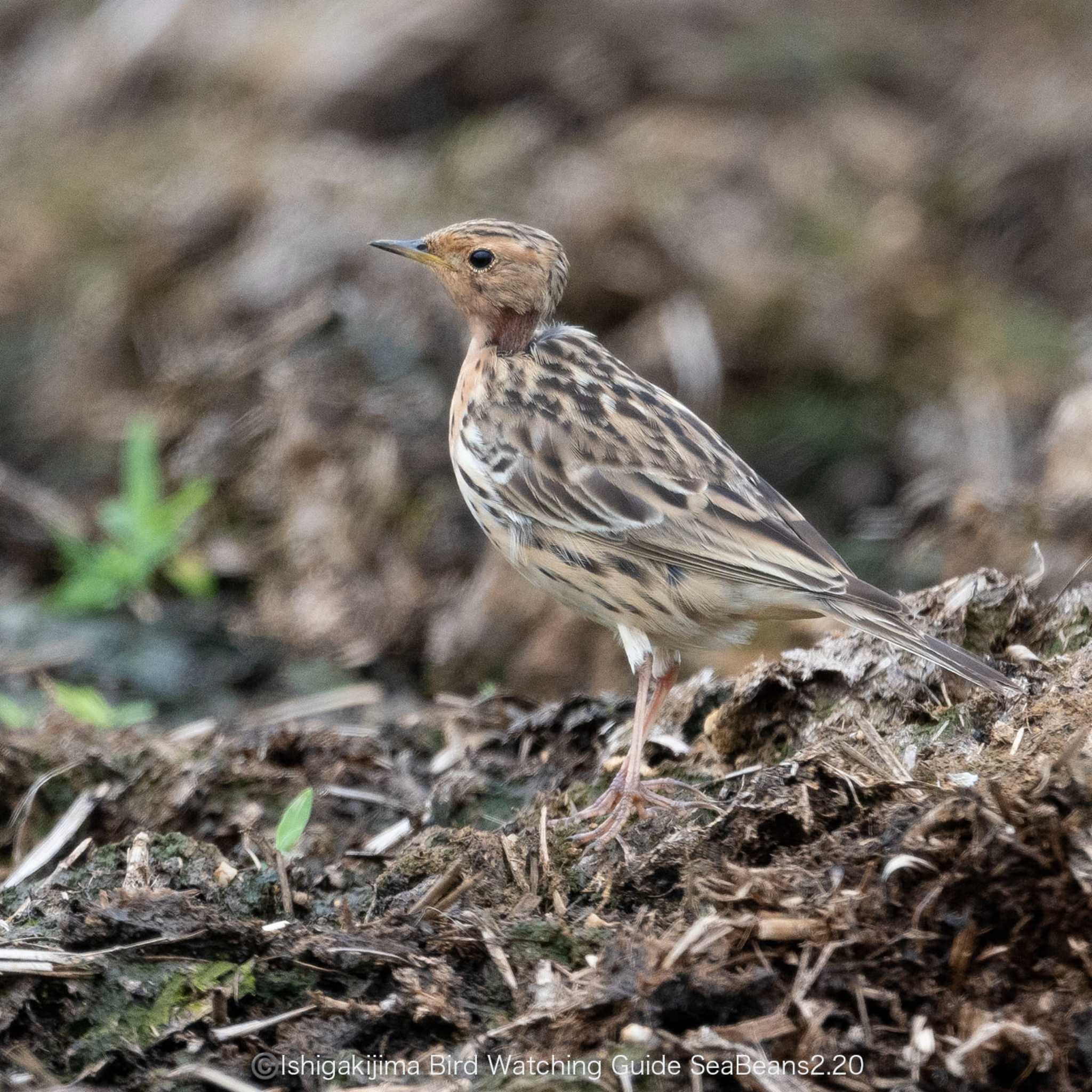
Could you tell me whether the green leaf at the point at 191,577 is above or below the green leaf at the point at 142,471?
below

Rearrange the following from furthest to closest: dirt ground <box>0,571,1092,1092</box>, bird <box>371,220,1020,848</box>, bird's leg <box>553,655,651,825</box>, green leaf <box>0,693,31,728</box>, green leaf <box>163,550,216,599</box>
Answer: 1. green leaf <box>163,550,216,599</box>
2. green leaf <box>0,693,31,728</box>
3. bird <box>371,220,1020,848</box>
4. bird's leg <box>553,655,651,825</box>
5. dirt ground <box>0,571,1092,1092</box>

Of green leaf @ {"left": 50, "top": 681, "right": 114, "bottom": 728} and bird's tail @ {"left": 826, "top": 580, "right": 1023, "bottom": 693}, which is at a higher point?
bird's tail @ {"left": 826, "top": 580, "right": 1023, "bottom": 693}

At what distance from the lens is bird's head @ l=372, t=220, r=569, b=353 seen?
6.36m

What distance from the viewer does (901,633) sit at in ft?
16.1

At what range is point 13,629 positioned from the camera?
26.3 feet

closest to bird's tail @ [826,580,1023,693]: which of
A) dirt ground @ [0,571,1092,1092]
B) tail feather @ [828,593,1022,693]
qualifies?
tail feather @ [828,593,1022,693]

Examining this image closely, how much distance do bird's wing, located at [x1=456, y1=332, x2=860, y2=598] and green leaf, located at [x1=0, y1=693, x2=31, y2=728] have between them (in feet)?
7.44

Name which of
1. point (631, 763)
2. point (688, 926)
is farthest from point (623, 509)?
point (688, 926)

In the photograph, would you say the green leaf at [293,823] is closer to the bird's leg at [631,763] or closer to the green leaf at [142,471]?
the bird's leg at [631,763]

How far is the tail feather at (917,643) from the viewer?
4676 millimetres

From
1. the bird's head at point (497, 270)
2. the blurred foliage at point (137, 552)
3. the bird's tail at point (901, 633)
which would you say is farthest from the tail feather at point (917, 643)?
the blurred foliage at point (137, 552)

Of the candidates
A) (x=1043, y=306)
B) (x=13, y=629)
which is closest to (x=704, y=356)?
(x=1043, y=306)

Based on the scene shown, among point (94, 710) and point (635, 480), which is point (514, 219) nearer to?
point (635, 480)

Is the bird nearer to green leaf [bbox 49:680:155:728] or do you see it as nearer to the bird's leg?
the bird's leg
